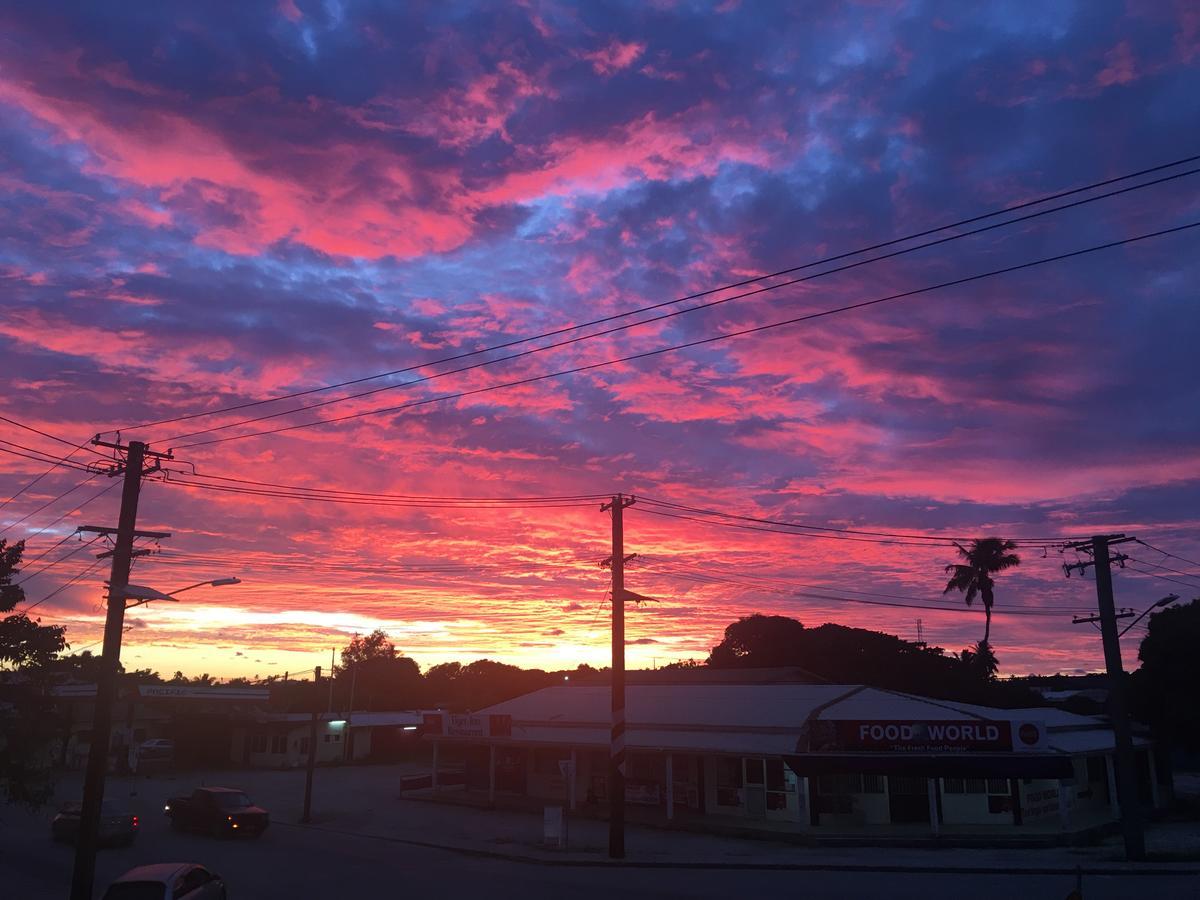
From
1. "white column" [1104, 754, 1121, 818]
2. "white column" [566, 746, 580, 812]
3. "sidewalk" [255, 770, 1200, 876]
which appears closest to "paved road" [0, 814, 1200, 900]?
"sidewalk" [255, 770, 1200, 876]

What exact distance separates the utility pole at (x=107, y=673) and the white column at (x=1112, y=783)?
1598 inches

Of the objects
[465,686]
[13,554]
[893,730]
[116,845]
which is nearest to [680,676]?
[893,730]

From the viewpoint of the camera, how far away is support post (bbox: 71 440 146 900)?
1822cm

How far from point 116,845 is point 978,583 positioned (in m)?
68.3

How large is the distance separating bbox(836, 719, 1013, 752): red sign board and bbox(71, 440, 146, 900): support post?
25.2m

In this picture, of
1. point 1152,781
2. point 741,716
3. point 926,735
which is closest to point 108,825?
point 741,716

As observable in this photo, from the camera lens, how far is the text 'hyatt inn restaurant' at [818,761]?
33125mm

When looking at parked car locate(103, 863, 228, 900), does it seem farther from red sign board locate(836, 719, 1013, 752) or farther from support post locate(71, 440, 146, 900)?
red sign board locate(836, 719, 1013, 752)

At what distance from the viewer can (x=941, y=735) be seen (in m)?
33.4

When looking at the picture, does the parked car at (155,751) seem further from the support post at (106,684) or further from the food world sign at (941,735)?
the food world sign at (941,735)

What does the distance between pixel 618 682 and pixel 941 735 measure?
12823 millimetres

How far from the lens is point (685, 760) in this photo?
40.5m

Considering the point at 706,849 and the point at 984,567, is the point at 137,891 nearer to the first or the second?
the point at 706,849

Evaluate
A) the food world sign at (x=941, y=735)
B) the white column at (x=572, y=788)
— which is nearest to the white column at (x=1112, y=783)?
the food world sign at (x=941, y=735)
